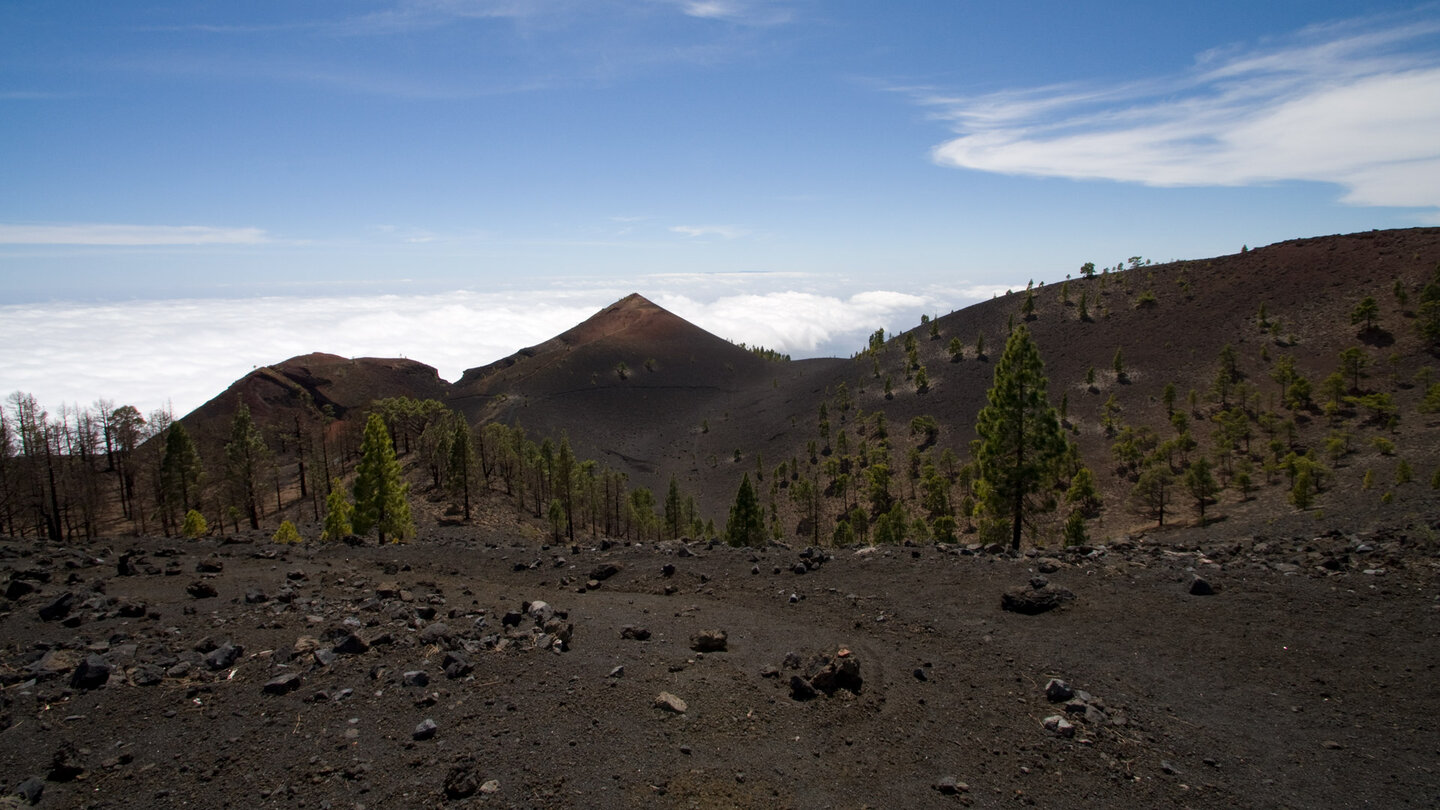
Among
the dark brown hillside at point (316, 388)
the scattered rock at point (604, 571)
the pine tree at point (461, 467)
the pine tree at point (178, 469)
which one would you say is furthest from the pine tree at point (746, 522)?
the dark brown hillside at point (316, 388)

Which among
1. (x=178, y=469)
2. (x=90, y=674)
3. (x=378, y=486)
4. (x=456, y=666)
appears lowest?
(x=456, y=666)

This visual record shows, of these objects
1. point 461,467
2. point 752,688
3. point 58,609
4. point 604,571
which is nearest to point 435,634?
point 752,688

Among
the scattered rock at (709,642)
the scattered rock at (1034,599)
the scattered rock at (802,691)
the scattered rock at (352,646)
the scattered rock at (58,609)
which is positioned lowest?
the scattered rock at (1034,599)

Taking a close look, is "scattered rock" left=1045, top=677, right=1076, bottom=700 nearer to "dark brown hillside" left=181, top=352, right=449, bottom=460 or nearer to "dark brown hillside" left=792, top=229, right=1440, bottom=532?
"dark brown hillside" left=792, top=229, right=1440, bottom=532

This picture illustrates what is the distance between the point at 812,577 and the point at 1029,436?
11.6m

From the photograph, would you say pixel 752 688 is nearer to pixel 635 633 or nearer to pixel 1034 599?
pixel 635 633

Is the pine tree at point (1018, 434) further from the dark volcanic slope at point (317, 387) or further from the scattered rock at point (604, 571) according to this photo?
the dark volcanic slope at point (317, 387)

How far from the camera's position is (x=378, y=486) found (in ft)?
103

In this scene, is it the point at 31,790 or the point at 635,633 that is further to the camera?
the point at 635,633

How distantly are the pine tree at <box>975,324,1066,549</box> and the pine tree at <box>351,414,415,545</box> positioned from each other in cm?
2687

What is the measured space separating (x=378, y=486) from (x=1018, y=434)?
2869 centimetres

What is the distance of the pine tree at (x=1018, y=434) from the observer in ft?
73.8

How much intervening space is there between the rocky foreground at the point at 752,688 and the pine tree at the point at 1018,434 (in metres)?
7.84

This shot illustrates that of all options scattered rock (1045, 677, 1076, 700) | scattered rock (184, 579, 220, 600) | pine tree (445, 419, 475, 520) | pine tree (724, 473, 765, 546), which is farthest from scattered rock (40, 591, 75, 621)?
pine tree (445, 419, 475, 520)
